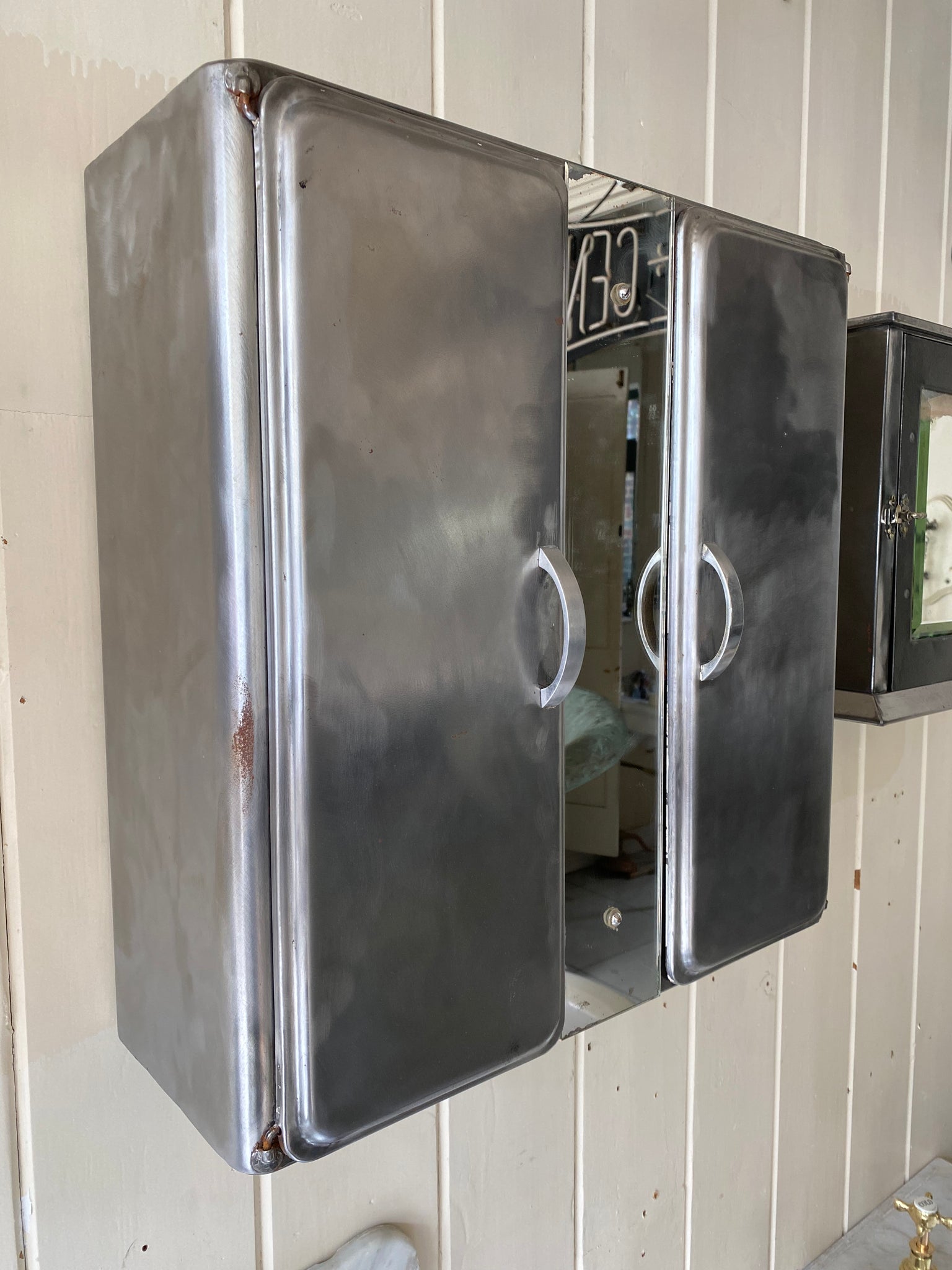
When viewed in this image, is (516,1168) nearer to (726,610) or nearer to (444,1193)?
(444,1193)

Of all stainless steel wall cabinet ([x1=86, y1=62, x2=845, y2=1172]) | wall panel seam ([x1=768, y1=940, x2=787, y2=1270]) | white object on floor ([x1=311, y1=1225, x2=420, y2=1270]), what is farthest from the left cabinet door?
wall panel seam ([x1=768, y1=940, x2=787, y2=1270])

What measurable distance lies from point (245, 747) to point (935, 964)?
157 centimetres

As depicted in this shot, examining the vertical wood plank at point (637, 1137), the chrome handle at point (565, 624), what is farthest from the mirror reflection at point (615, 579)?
the vertical wood plank at point (637, 1137)

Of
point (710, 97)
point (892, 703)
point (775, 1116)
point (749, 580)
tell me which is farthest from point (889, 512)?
point (775, 1116)

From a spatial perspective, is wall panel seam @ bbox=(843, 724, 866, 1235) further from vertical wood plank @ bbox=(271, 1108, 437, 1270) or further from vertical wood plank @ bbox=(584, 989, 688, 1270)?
vertical wood plank @ bbox=(271, 1108, 437, 1270)

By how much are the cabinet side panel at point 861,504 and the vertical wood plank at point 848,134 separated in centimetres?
27

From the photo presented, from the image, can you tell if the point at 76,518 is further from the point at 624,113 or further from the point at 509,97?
the point at 624,113

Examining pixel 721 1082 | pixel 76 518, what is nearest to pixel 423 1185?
pixel 721 1082

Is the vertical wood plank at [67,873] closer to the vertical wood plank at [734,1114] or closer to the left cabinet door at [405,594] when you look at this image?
the left cabinet door at [405,594]

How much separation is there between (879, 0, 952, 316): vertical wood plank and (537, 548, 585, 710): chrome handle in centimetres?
109

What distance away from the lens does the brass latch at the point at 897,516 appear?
3.84ft

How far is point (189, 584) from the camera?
587 millimetres

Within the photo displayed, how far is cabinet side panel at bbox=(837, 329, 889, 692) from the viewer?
1.15 m

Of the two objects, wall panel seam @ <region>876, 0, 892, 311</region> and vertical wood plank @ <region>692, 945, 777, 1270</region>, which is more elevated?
wall panel seam @ <region>876, 0, 892, 311</region>
